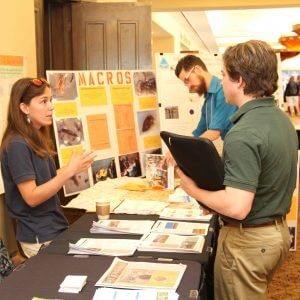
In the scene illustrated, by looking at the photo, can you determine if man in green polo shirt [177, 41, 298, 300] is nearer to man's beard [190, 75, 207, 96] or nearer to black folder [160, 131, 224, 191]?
black folder [160, 131, 224, 191]

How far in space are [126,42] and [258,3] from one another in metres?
2.21

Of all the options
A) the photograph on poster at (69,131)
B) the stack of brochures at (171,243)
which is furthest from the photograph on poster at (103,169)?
the stack of brochures at (171,243)

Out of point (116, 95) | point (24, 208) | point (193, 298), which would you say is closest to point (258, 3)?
point (116, 95)

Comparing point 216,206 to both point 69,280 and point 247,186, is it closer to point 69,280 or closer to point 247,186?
point 247,186

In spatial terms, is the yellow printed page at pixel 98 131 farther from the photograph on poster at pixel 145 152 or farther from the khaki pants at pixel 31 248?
the khaki pants at pixel 31 248

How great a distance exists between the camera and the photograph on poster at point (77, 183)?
11.0ft

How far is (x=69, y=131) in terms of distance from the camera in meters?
3.30

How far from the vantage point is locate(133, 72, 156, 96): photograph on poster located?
12.4 ft

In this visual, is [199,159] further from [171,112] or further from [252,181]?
[171,112]

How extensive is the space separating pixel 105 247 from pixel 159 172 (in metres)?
1.08

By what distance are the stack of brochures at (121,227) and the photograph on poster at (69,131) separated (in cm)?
128

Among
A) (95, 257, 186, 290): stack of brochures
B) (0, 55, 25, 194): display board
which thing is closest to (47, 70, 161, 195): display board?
(0, 55, 25, 194): display board

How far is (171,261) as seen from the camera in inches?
64.1

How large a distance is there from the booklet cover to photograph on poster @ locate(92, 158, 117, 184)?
0.79 metres
